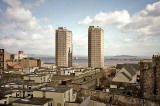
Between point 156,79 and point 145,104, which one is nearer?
point 145,104

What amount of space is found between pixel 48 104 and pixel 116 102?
13.1 meters

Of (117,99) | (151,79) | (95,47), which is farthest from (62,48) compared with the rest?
(151,79)

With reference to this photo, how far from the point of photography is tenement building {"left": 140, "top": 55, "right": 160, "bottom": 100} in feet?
85.5

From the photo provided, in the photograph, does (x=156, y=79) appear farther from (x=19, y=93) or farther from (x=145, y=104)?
(x=19, y=93)

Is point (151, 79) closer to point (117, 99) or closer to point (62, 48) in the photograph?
point (117, 99)

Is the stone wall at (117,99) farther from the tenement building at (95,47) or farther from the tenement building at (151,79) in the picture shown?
the tenement building at (95,47)

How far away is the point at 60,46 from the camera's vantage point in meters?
106

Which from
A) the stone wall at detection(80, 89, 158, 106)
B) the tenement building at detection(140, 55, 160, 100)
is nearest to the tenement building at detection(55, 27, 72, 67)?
the stone wall at detection(80, 89, 158, 106)

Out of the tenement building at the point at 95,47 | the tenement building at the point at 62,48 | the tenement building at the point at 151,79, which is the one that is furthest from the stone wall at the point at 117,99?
the tenement building at the point at 62,48

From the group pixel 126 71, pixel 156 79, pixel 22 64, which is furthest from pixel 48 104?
pixel 22 64

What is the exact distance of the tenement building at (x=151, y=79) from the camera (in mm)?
26058

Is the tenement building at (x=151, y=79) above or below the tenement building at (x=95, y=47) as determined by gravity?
below

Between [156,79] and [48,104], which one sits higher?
[156,79]

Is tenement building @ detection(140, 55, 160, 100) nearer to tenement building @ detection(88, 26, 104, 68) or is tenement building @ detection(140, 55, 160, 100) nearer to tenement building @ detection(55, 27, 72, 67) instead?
tenement building @ detection(88, 26, 104, 68)
